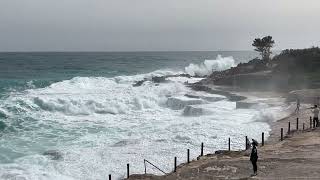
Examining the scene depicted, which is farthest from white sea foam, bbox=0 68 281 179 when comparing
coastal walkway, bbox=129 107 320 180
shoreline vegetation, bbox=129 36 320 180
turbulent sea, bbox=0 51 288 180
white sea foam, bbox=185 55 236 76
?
white sea foam, bbox=185 55 236 76

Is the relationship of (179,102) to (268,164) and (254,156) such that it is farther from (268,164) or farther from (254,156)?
(254,156)

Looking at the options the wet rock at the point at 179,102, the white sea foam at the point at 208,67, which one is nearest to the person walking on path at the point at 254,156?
the wet rock at the point at 179,102

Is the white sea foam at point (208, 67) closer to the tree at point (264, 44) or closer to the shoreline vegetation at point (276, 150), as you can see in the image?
the tree at point (264, 44)

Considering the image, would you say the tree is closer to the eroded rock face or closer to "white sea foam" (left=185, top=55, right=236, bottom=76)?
"white sea foam" (left=185, top=55, right=236, bottom=76)

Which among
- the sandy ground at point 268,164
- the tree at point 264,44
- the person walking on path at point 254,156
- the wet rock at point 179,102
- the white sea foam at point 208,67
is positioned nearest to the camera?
the person walking on path at point 254,156

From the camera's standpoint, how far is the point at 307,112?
34125mm

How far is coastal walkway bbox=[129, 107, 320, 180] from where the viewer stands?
17.1m

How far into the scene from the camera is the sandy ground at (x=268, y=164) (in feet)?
56.0

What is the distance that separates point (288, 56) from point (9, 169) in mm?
43929

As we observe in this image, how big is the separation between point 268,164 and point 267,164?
4 centimetres

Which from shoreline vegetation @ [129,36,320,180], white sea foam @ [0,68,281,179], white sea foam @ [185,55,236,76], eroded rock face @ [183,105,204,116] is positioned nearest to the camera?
shoreline vegetation @ [129,36,320,180]

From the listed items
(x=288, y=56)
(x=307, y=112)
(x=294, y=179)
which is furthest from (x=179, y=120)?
(x=288, y=56)

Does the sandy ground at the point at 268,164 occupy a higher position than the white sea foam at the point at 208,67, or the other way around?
the sandy ground at the point at 268,164

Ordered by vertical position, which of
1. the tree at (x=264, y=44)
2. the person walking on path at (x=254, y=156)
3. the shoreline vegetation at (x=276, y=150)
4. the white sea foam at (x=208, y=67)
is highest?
the tree at (x=264, y=44)
